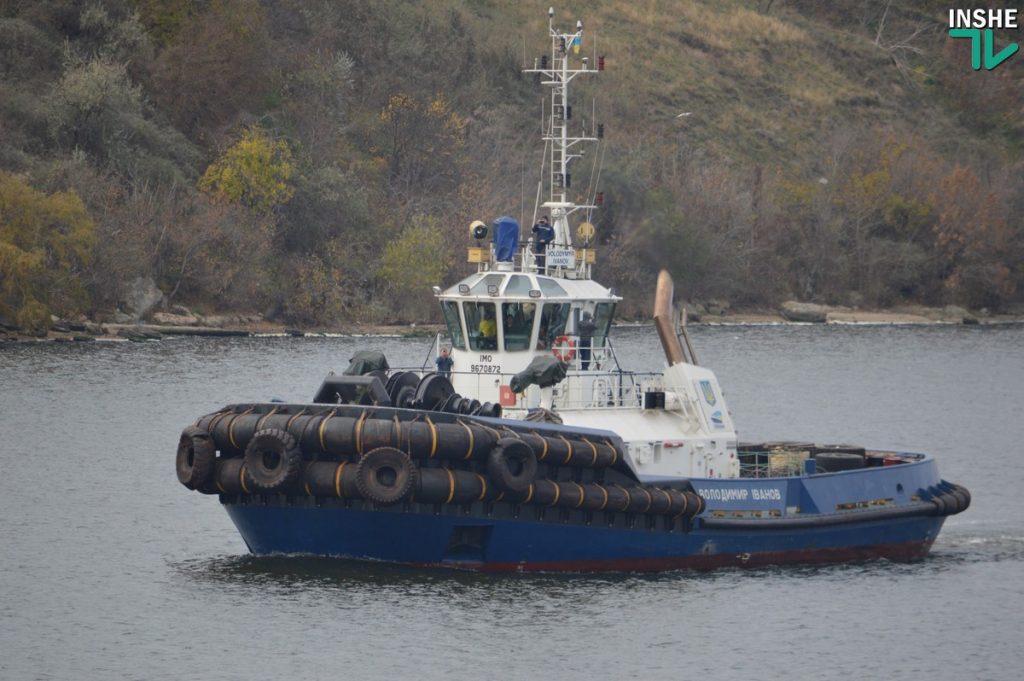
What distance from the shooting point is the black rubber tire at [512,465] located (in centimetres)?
2319

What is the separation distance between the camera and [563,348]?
26.8m

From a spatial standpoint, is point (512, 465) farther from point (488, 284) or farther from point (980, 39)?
point (980, 39)

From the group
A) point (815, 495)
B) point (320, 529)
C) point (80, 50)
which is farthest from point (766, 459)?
point (80, 50)

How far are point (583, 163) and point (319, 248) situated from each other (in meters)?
12.1

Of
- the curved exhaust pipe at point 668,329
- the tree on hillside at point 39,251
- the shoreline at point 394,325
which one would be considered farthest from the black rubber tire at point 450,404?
the shoreline at point 394,325

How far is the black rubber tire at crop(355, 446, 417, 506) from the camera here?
2289 cm

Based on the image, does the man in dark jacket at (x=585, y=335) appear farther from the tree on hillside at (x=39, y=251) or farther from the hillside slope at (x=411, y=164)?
the tree on hillside at (x=39, y=251)

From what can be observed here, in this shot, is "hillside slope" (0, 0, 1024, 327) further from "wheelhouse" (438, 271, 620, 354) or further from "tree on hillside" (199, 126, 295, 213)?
"wheelhouse" (438, 271, 620, 354)

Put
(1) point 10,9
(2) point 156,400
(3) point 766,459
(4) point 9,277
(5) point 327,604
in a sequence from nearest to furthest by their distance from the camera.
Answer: (5) point 327,604, (3) point 766,459, (2) point 156,400, (4) point 9,277, (1) point 10,9

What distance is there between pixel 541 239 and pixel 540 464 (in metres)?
4.66

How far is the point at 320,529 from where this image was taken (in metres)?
24.0

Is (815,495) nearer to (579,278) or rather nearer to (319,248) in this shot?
(579,278)

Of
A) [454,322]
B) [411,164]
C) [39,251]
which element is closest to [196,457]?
[454,322]

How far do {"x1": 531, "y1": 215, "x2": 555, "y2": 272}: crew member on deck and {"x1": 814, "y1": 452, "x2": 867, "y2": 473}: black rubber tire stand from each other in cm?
552
